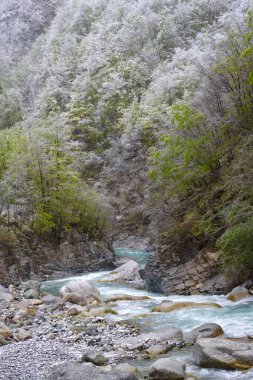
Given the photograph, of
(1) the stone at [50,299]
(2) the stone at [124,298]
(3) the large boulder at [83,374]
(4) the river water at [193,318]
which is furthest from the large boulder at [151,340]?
(1) the stone at [50,299]

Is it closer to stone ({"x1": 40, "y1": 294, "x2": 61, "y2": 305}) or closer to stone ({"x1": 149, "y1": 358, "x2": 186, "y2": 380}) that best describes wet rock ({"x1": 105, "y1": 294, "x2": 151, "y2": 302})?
stone ({"x1": 40, "y1": 294, "x2": 61, "y2": 305})

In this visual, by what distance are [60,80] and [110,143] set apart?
49.0ft

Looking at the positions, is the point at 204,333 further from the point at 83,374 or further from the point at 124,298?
the point at 124,298

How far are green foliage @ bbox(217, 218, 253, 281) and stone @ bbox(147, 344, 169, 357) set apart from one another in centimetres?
454

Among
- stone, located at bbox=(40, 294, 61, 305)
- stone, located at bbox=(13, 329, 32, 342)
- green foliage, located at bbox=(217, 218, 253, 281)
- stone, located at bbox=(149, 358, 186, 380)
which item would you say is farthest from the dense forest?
stone, located at bbox=(13, 329, 32, 342)

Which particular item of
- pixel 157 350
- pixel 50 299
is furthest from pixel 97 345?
pixel 50 299

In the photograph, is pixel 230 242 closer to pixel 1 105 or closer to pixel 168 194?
pixel 168 194

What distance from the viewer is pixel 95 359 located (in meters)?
8.41

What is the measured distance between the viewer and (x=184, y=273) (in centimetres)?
1576

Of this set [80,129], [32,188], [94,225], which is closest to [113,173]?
[80,129]

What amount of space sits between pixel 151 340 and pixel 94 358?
1.73 metres

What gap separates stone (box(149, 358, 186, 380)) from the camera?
7.38 m

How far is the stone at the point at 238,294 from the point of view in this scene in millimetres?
12930

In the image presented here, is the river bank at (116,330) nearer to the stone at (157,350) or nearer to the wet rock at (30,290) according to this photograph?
the stone at (157,350)
